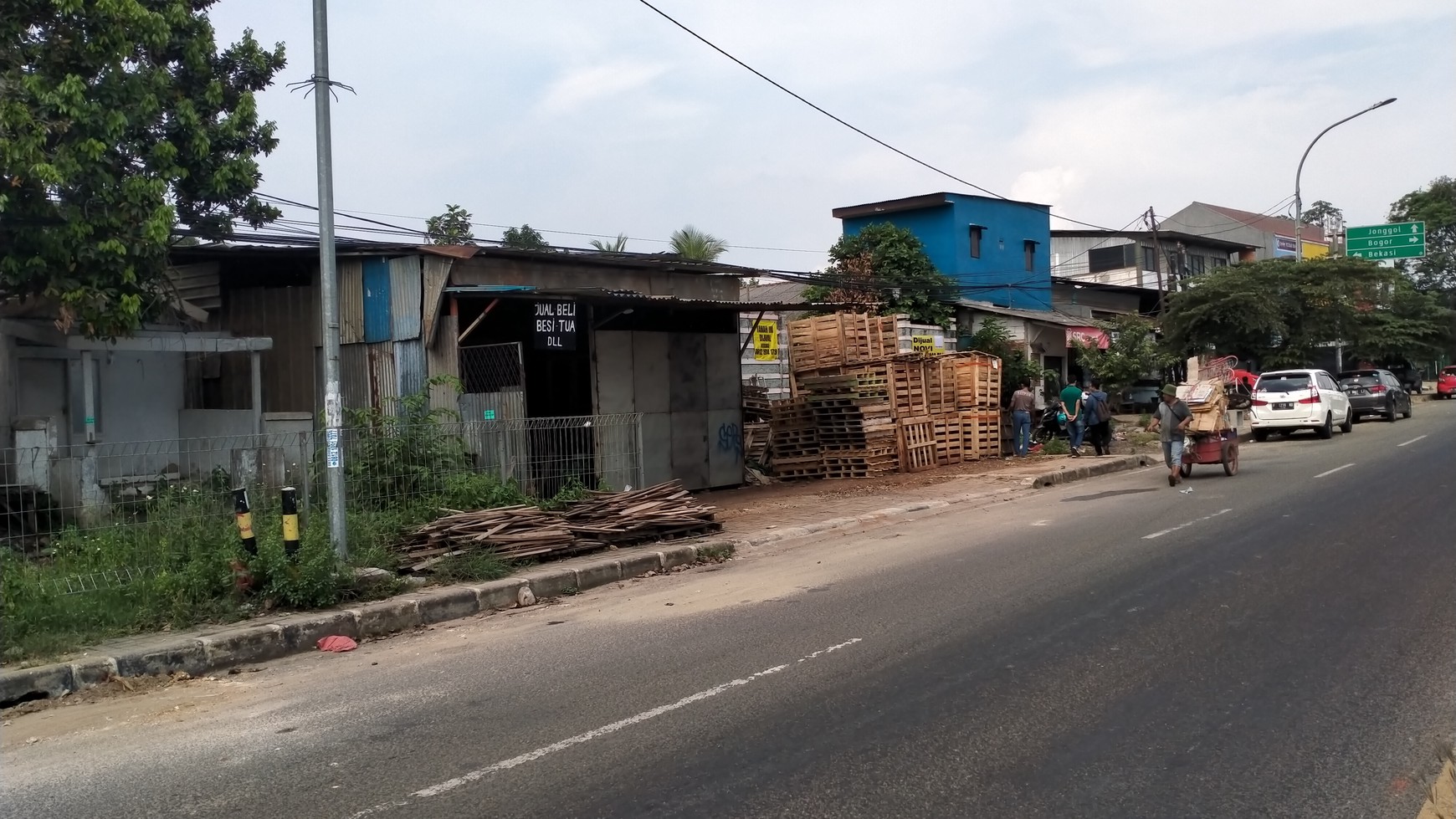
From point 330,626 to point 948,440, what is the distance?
1587cm

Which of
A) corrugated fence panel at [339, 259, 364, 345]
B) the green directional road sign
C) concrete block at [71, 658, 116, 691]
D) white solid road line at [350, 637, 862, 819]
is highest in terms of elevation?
the green directional road sign

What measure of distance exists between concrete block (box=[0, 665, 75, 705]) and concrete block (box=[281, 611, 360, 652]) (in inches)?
59.9

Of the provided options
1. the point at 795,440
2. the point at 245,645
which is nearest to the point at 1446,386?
the point at 795,440

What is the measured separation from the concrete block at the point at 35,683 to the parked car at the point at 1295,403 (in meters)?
25.8

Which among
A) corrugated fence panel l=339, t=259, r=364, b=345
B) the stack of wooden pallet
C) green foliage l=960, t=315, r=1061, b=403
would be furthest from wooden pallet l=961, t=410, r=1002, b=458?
corrugated fence panel l=339, t=259, r=364, b=345

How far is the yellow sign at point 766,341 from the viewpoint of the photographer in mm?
25828

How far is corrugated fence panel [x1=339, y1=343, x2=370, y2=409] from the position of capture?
50.2 ft

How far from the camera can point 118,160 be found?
506 inches

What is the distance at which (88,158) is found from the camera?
37.9 ft

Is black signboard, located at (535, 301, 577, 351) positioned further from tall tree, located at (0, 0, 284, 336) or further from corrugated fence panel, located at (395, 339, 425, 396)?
tall tree, located at (0, 0, 284, 336)

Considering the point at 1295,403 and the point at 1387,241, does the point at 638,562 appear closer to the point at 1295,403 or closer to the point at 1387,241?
the point at 1295,403

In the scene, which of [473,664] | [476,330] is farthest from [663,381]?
[473,664]

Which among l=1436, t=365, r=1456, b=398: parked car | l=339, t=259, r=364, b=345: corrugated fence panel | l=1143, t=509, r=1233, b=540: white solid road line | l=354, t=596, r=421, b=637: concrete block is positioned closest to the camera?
l=354, t=596, r=421, b=637: concrete block

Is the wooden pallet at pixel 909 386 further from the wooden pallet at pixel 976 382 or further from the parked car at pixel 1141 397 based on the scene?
the parked car at pixel 1141 397
